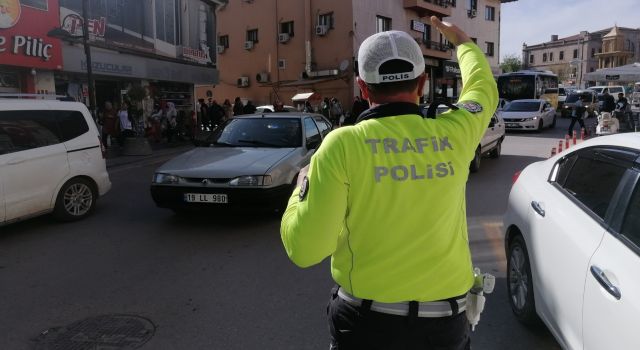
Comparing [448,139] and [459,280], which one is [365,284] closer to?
[459,280]

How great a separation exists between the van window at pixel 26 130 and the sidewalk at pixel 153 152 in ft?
19.6

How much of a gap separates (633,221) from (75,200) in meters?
6.89

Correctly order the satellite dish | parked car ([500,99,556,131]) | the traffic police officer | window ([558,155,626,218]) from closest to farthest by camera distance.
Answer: the traffic police officer, window ([558,155,626,218]), parked car ([500,99,556,131]), the satellite dish

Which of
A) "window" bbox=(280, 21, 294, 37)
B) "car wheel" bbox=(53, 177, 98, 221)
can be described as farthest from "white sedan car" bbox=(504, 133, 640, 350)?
"window" bbox=(280, 21, 294, 37)

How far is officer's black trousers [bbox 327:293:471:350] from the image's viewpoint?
1.68 meters

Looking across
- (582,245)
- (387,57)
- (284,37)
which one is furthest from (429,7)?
(387,57)

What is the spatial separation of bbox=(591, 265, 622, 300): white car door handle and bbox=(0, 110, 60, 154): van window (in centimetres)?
643

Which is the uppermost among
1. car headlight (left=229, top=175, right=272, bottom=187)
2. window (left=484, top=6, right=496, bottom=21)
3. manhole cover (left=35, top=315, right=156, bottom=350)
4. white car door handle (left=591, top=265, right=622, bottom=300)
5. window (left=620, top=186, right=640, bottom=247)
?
window (left=484, top=6, right=496, bottom=21)

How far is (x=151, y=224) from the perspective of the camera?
6.99 m

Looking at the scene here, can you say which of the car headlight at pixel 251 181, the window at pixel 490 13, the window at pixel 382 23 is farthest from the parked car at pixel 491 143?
the window at pixel 490 13

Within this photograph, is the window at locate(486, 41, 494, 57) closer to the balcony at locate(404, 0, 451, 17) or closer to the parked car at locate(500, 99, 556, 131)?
the balcony at locate(404, 0, 451, 17)

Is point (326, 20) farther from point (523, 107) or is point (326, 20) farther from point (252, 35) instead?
point (523, 107)

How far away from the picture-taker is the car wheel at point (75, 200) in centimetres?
704

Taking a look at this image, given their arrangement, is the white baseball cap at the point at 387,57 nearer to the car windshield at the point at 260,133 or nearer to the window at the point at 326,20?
the car windshield at the point at 260,133
